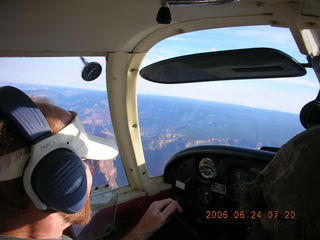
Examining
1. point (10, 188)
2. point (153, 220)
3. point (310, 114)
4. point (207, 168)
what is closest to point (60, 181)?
point (10, 188)

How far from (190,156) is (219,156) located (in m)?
0.32

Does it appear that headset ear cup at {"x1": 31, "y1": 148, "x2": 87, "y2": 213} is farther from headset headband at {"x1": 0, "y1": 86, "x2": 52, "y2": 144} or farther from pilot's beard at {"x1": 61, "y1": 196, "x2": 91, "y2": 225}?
pilot's beard at {"x1": 61, "y1": 196, "x2": 91, "y2": 225}

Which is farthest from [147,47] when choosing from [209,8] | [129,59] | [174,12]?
[209,8]

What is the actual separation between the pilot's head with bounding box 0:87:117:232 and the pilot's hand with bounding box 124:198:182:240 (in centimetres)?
113

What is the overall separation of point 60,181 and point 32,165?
0.12 m

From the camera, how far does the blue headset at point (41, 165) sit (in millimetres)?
1035

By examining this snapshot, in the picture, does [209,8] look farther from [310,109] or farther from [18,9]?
[18,9]

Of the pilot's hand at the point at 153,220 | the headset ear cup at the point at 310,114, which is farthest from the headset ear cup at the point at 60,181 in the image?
the headset ear cup at the point at 310,114

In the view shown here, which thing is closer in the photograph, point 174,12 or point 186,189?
point 174,12

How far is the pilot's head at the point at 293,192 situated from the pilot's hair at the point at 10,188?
3.00 ft

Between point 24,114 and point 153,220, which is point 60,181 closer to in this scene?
point 24,114

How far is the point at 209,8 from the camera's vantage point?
173cm

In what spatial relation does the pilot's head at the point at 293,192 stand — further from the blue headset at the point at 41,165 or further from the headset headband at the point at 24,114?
the headset headband at the point at 24,114

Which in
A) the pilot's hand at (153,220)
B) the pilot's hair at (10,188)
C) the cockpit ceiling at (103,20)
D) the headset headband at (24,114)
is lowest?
the pilot's hand at (153,220)
